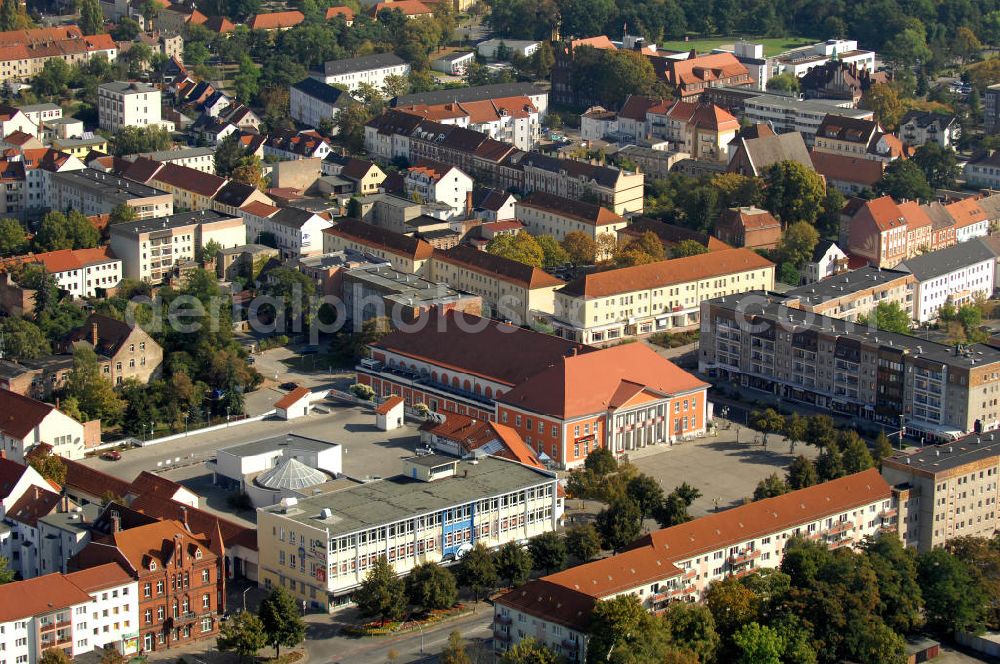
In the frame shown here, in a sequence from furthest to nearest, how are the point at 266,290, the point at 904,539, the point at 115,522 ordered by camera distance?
the point at 266,290 < the point at 904,539 < the point at 115,522

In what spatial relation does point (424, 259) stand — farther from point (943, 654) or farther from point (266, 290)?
point (943, 654)

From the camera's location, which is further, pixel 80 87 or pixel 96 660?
pixel 80 87

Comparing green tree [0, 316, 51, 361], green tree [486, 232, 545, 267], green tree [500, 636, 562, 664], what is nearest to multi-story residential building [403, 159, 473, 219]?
green tree [486, 232, 545, 267]

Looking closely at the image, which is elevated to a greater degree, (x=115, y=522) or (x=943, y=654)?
(x=115, y=522)

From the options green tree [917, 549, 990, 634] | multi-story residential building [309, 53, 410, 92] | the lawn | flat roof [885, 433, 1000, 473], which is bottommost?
green tree [917, 549, 990, 634]

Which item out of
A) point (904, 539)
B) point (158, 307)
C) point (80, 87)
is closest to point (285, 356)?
point (158, 307)

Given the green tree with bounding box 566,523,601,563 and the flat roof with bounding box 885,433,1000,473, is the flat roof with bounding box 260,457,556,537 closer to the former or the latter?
the green tree with bounding box 566,523,601,563

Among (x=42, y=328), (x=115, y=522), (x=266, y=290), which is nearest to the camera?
(x=115, y=522)
